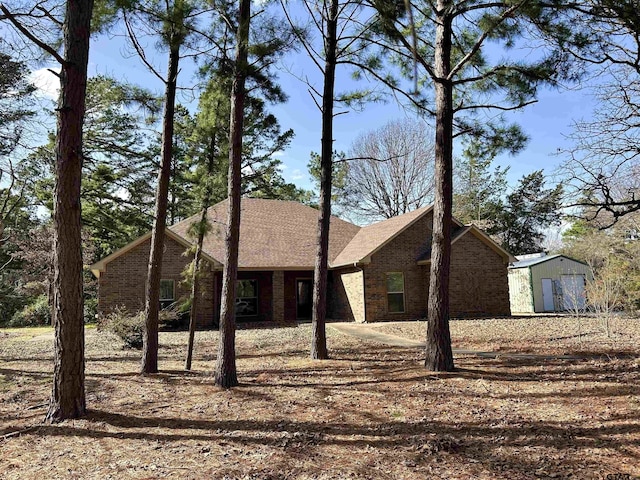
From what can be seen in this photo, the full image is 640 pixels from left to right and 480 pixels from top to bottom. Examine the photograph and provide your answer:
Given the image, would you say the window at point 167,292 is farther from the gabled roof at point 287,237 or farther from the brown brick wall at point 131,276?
the gabled roof at point 287,237

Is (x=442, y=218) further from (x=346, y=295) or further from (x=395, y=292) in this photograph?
(x=346, y=295)

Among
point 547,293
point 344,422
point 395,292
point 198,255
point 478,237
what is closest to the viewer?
point 344,422

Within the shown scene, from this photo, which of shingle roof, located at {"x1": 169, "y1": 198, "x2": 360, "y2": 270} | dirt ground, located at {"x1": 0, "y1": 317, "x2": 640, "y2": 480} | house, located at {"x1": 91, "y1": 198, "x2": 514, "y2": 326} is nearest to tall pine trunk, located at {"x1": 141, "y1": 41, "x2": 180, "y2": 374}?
dirt ground, located at {"x1": 0, "y1": 317, "x2": 640, "y2": 480}

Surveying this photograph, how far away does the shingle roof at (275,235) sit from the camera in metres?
19.1

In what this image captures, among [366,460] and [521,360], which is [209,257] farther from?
[366,460]

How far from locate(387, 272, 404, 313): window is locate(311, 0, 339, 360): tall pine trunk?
367 inches

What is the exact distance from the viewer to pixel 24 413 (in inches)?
229

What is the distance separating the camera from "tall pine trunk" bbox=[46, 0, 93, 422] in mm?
5312

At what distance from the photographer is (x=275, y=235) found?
2105 centimetres

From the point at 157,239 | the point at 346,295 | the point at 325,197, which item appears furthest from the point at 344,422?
the point at 346,295

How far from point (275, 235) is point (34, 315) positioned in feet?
44.7

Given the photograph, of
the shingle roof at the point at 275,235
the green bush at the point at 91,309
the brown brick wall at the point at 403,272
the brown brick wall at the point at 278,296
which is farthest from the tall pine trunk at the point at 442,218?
the green bush at the point at 91,309

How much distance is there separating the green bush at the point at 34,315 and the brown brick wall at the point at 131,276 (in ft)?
30.6

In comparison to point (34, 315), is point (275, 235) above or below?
above
